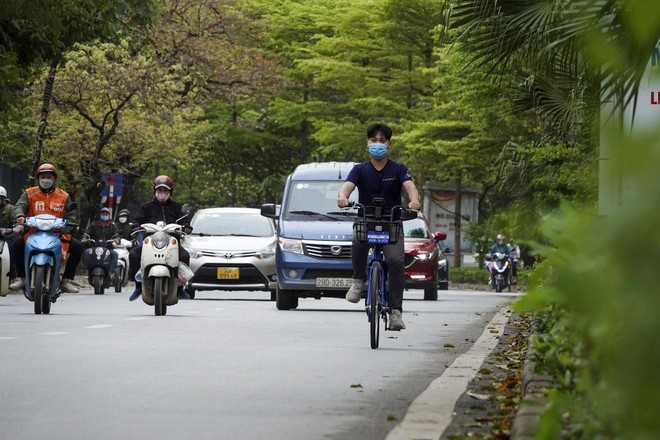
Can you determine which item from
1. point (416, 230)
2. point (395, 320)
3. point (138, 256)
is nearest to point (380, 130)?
point (395, 320)

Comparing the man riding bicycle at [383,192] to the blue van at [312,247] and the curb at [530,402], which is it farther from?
the blue van at [312,247]

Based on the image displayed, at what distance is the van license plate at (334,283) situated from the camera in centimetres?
2095

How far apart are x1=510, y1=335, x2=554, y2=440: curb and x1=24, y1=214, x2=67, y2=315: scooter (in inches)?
394

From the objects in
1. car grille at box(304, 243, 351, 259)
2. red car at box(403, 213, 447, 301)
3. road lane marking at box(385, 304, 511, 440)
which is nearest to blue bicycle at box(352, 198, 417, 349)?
road lane marking at box(385, 304, 511, 440)

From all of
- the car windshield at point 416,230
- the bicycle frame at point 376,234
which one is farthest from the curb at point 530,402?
the car windshield at point 416,230

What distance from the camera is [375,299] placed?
12195 millimetres

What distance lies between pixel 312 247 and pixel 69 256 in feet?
11.1

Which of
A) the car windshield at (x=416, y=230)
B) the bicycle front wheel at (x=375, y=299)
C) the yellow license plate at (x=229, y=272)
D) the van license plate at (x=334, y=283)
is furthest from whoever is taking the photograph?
the car windshield at (x=416, y=230)

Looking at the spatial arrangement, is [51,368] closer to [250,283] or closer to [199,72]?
[250,283]

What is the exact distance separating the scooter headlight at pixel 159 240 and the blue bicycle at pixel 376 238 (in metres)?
6.10

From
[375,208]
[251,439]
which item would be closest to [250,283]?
[375,208]

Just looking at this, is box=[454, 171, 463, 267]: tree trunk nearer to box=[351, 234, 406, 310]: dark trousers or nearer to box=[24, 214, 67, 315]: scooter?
box=[24, 214, 67, 315]: scooter

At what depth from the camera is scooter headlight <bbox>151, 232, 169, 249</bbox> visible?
59.9 feet

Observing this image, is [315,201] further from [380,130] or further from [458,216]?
[458,216]
